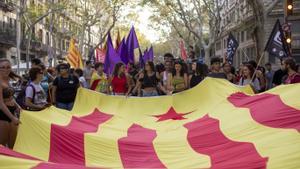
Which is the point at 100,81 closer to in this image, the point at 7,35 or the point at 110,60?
the point at 110,60

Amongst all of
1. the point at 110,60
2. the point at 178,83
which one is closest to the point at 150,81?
the point at 178,83

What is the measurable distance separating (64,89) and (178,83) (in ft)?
8.39

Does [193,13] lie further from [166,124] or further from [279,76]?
[166,124]

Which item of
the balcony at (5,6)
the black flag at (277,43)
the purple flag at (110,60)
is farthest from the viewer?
the balcony at (5,6)

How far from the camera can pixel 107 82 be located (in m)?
13.5

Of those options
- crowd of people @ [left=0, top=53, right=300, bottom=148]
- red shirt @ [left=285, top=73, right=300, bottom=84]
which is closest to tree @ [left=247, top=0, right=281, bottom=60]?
crowd of people @ [left=0, top=53, right=300, bottom=148]

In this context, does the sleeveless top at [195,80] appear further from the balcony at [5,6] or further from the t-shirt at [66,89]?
the balcony at [5,6]

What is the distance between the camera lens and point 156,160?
5816 millimetres

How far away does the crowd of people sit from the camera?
6.73m

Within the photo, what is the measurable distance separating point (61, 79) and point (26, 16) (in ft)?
100

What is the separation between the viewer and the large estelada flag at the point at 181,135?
495cm

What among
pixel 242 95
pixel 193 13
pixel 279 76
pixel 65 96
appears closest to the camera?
pixel 242 95

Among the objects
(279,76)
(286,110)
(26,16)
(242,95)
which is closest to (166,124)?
(242,95)

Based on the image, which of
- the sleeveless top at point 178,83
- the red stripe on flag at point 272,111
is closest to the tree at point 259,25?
the sleeveless top at point 178,83
